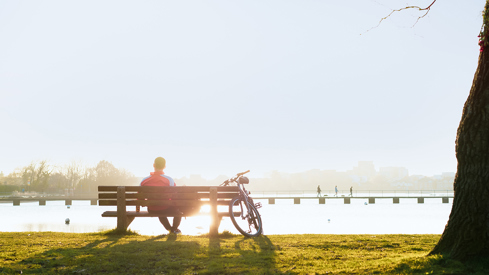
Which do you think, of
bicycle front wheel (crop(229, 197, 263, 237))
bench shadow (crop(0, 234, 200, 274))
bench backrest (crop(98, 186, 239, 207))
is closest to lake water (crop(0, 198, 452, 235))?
bicycle front wheel (crop(229, 197, 263, 237))

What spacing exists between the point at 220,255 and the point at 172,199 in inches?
90.4

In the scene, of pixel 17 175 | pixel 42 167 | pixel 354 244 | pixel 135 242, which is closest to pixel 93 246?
pixel 135 242

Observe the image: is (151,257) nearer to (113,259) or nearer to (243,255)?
(113,259)

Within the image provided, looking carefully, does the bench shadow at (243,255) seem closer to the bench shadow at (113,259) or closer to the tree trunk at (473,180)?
the bench shadow at (113,259)

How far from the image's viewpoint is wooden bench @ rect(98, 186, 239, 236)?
7691mm

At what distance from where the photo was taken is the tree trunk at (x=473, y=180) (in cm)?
456

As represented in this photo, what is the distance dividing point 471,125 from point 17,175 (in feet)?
370

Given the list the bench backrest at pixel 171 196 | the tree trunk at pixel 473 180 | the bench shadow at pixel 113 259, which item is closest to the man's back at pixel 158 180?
the bench backrest at pixel 171 196

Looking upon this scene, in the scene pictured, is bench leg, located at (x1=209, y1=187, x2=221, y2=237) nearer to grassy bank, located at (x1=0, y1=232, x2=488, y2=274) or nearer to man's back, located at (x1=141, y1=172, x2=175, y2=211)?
grassy bank, located at (x1=0, y1=232, x2=488, y2=274)

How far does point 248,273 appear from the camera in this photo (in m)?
4.63

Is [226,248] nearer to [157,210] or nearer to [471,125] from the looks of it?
[157,210]

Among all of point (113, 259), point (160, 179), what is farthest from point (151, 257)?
point (160, 179)

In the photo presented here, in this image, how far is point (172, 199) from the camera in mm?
7727

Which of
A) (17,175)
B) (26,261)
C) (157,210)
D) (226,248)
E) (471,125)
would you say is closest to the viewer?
(471,125)
